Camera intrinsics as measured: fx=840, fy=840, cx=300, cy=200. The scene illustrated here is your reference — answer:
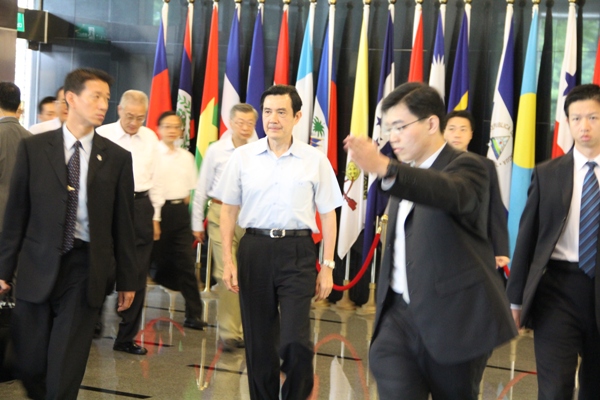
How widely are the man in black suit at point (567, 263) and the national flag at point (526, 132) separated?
4.06m

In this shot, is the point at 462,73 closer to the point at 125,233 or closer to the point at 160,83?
the point at 160,83

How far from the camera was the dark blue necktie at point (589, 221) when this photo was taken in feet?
11.1

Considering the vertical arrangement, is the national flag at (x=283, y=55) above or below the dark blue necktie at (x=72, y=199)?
above

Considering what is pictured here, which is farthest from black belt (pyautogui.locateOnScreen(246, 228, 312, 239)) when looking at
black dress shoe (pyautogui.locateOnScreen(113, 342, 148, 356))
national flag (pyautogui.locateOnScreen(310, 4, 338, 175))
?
national flag (pyautogui.locateOnScreen(310, 4, 338, 175))

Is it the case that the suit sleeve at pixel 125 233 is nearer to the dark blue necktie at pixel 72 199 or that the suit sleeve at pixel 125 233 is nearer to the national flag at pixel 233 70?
the dark blue necktie at pixel 72 199

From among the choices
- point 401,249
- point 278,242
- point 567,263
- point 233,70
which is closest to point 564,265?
point 567,263

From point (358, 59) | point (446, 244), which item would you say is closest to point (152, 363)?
point (446, 244)

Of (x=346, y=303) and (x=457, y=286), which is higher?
(x=457, y=286)

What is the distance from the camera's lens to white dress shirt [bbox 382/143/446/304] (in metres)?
2.76

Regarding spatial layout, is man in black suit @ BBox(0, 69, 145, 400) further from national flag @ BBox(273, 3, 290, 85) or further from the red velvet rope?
national flag @ BBox(273, 3, 290, 85)

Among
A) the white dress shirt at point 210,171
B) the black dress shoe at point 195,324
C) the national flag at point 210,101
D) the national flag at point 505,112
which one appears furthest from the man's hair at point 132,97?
the national flag at point 505,112

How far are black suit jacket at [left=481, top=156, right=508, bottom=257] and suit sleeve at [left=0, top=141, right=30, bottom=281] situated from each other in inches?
94.7

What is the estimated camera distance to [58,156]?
356cm

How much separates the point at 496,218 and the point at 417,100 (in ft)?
7.09
